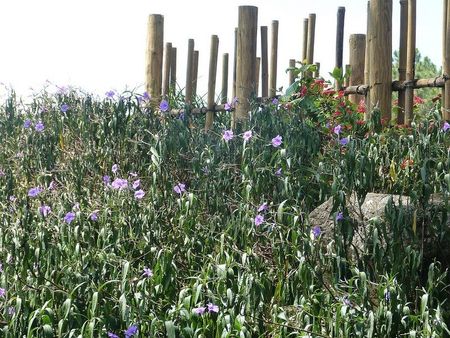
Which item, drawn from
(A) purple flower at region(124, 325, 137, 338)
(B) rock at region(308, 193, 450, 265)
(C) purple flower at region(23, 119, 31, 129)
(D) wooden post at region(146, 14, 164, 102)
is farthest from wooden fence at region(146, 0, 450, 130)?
(A) purple flower at region(124, 325, 137, 338)

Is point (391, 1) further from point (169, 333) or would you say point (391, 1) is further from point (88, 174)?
point (169, 333)

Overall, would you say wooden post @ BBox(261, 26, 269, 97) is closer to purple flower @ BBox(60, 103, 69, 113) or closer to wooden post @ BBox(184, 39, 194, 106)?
wooden post @ BBox(184, 39, 194, 106)

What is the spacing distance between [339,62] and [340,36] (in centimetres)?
26

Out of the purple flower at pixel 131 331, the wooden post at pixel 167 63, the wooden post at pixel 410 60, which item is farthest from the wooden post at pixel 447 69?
the wooden post at pixel 167 63

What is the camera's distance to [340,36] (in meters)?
8.70

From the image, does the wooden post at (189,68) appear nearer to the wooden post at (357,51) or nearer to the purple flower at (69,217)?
the wooden post at (357,51)

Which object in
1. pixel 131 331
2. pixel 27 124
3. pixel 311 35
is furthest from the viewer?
pixel 311 35

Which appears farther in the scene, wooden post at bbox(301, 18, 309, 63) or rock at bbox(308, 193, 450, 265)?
wooden post at bbox(301, 18, 309, 63)

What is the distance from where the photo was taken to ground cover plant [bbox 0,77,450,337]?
3771 mm

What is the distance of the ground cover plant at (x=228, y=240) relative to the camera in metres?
3.77

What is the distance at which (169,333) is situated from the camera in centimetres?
351

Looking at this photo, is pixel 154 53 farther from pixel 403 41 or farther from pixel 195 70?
pixel 403 41

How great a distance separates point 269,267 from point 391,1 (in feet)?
9.76

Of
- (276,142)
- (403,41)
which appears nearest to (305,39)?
(403,41)
